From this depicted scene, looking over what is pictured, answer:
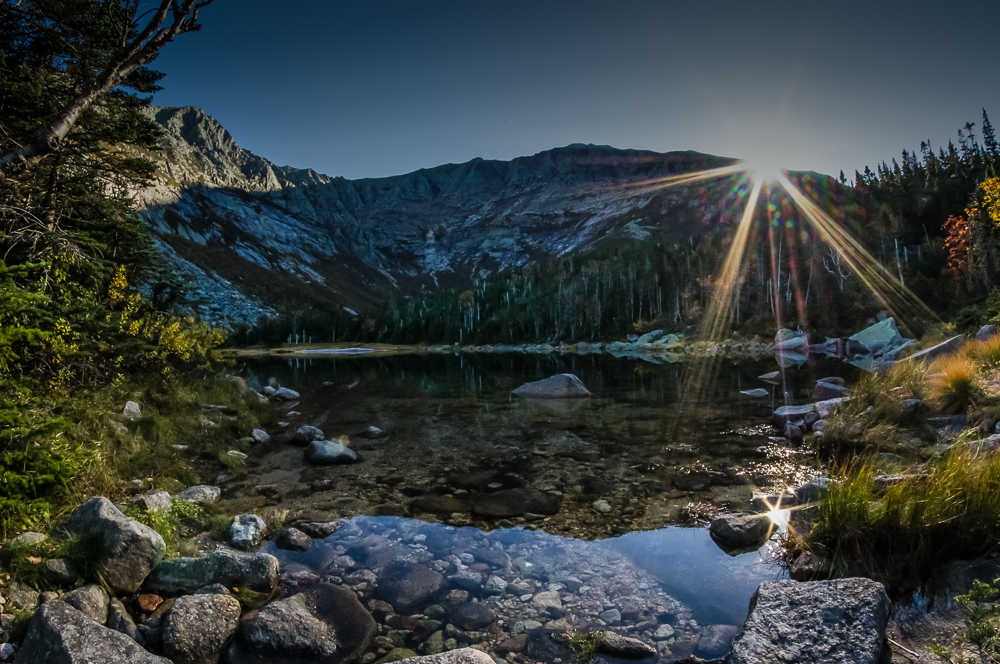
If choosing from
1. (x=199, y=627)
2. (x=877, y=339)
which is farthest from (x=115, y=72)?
(x=877, y=339)

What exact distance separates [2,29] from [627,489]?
58.5 ft

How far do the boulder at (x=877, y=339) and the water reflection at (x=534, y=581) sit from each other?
4918 cm

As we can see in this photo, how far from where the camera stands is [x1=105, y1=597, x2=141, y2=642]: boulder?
4.78 metres

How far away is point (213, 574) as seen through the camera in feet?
19.0

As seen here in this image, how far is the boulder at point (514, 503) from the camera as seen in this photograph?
8973 millimetres

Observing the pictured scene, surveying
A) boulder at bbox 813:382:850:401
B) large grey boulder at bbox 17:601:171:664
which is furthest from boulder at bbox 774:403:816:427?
large grey boulder at bbox 17:601:171:664

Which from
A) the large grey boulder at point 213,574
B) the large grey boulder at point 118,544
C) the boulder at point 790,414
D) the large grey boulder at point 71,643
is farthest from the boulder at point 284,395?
the boulder at point 790,414

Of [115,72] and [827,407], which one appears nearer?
[115,72]

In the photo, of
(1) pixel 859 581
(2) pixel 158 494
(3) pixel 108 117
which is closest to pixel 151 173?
(3) pixel 108 117

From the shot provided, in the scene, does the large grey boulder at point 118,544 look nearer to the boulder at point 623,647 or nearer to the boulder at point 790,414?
the boulder at point 623,647

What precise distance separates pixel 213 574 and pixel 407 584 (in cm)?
245

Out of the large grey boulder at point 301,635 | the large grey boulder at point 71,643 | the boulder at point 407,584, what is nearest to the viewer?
the large grey boulder at point 71,643

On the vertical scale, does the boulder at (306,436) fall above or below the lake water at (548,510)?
above

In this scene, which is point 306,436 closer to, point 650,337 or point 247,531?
point 247,531
